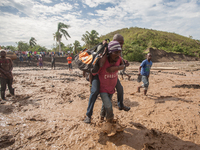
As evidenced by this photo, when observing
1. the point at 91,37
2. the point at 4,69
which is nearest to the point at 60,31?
the point at 91,37

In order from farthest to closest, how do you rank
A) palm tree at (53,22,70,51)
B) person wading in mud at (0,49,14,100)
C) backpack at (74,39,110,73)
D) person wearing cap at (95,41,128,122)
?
palm tree at (53,22,70,51), person wading in mud at (0,49,14,100), person wearing cap at (95,41,128,122), backpack at (74,39,110,73)

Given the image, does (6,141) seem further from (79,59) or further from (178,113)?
(178,113)

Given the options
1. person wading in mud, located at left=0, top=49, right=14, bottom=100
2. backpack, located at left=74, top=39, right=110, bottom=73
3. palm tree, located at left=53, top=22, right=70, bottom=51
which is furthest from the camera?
palm tree, located at left=53, top=22, right=70, bottom=51

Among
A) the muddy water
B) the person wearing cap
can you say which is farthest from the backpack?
the muddy water

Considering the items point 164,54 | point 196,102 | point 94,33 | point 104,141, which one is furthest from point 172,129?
point 94,33

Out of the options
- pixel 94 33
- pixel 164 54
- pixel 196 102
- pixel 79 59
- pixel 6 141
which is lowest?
pixel 6 141

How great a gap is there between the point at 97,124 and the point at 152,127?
1.28m

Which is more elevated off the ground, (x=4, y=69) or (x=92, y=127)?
(x=4, y=69)

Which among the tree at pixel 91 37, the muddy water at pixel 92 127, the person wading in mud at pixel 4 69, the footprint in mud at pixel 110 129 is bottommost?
the muddy water at pixel 92 127

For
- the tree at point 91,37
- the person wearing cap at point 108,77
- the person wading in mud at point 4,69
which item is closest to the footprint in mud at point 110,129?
the person wearing cap at point 108,77

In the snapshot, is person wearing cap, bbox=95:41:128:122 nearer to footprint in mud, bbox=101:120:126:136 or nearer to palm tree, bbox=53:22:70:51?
footprint in mud, bbox=101:120:126:136

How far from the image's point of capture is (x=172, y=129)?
107 inches

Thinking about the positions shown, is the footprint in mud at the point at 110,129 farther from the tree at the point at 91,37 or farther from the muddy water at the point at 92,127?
the tree at the point at 91,37

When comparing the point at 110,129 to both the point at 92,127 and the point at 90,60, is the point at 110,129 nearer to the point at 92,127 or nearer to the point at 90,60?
the point at 92,127
